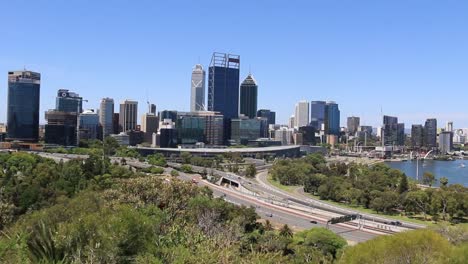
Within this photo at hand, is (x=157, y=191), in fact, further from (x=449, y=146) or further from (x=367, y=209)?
(x=449, y=146)

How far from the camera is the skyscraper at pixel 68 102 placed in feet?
250

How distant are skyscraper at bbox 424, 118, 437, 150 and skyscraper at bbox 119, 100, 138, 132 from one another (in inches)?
2343

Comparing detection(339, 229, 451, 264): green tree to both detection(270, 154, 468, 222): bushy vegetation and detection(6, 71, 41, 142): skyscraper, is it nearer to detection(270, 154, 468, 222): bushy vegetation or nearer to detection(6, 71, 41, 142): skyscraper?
detection(270, 154, 468, 222): bushy vegetation

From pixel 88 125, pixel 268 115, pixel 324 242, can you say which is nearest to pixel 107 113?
pixel 88 125

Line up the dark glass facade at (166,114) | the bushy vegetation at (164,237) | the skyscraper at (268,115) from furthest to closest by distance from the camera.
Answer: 1. the skyscraper at (268,115)
2. the dark glass facade at (166,114)
3. the bushy vegetation at (164,237)

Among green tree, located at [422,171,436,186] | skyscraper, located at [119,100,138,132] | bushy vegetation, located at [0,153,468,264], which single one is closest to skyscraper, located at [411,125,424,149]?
skyscraper, located at [119,100,138,132]

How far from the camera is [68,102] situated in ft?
253

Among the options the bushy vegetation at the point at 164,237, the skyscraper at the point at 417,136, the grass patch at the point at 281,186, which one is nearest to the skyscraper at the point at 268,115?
the skyscraper at the point at 417,136

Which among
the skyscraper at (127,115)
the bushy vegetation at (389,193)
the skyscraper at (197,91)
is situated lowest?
the bushy vegetation at (389,193)

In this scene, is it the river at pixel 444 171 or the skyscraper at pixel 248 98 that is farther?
the skyscraper at pixel 248 98

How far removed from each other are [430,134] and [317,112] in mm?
39383

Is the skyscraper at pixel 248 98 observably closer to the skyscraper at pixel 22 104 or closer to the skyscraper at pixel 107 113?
the skyscraper at pixel 107 113

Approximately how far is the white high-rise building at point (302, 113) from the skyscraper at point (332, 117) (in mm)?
8433

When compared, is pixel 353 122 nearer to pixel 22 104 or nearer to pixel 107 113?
pixel 107 113
